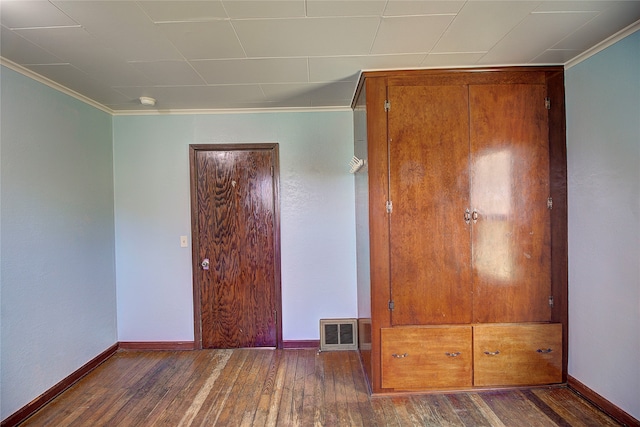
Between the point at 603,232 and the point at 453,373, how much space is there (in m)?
1.36

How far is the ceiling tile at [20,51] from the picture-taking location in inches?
63.8

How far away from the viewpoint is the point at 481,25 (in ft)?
5.28

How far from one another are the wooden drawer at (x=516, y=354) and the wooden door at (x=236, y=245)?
5.74 feet

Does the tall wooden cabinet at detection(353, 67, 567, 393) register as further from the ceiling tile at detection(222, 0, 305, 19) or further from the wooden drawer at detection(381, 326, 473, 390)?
the ceiling tile at detection(222, 0, 305, 19)

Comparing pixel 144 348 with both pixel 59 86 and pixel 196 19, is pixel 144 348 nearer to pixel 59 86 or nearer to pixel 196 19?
pixel 59 86

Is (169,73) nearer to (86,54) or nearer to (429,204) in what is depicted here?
(86,54)

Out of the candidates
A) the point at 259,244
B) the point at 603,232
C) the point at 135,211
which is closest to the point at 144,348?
the point at 135,211

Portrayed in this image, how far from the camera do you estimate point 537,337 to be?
2107 mm

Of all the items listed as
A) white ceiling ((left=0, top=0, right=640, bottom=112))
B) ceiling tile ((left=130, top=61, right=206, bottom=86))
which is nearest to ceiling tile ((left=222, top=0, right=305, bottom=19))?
white ceiling ((left=0, top=0, right=640, bottom=112))

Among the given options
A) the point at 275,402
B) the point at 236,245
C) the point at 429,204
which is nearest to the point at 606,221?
the point at 429,204

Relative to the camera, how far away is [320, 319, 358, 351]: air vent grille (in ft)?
9.23

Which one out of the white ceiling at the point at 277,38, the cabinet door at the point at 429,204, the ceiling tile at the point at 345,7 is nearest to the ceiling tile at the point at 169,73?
the white ceiling at the point at 277,38

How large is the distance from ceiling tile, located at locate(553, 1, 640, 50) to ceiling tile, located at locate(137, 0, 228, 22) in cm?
196

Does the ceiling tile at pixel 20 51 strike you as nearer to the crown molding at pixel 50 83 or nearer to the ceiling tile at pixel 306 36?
the crown molding at pixel 50 83
